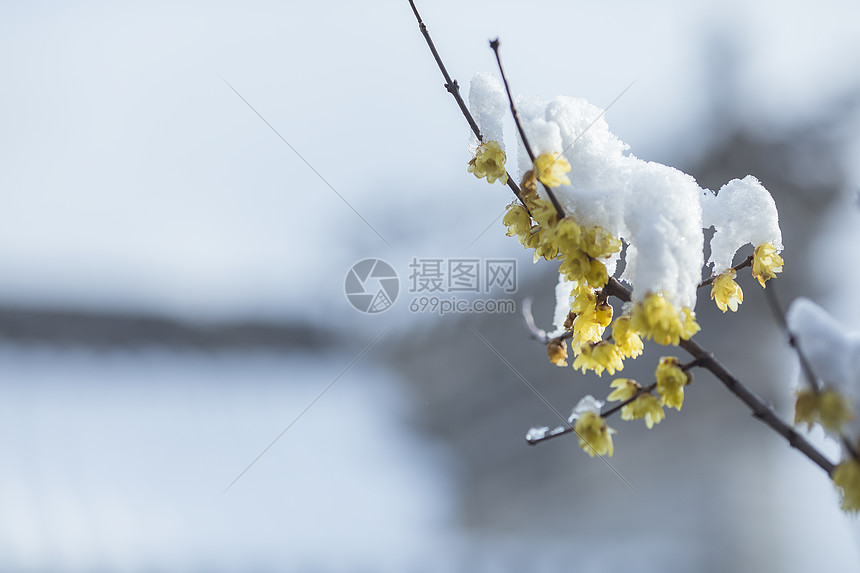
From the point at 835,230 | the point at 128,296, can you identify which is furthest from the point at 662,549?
the point at 128,296

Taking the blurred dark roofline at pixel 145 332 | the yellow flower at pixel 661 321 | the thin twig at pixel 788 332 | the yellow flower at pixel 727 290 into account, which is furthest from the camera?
the blurred dark roofline at pixel 145 332

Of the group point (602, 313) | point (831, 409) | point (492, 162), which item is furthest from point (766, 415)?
point (492, 162)

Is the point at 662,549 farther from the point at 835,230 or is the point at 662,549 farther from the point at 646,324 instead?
the point at 646,324

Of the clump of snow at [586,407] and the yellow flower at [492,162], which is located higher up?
the yellow flower at [492,162]

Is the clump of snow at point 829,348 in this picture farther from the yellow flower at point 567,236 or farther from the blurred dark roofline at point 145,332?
the blurred dark roofline at point 145,332

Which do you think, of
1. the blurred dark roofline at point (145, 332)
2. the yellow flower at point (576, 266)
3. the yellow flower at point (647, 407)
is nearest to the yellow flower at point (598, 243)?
the yellow flower at point (576, 266)

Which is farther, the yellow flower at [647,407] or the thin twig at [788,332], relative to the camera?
the yellow flower at [647,407]
